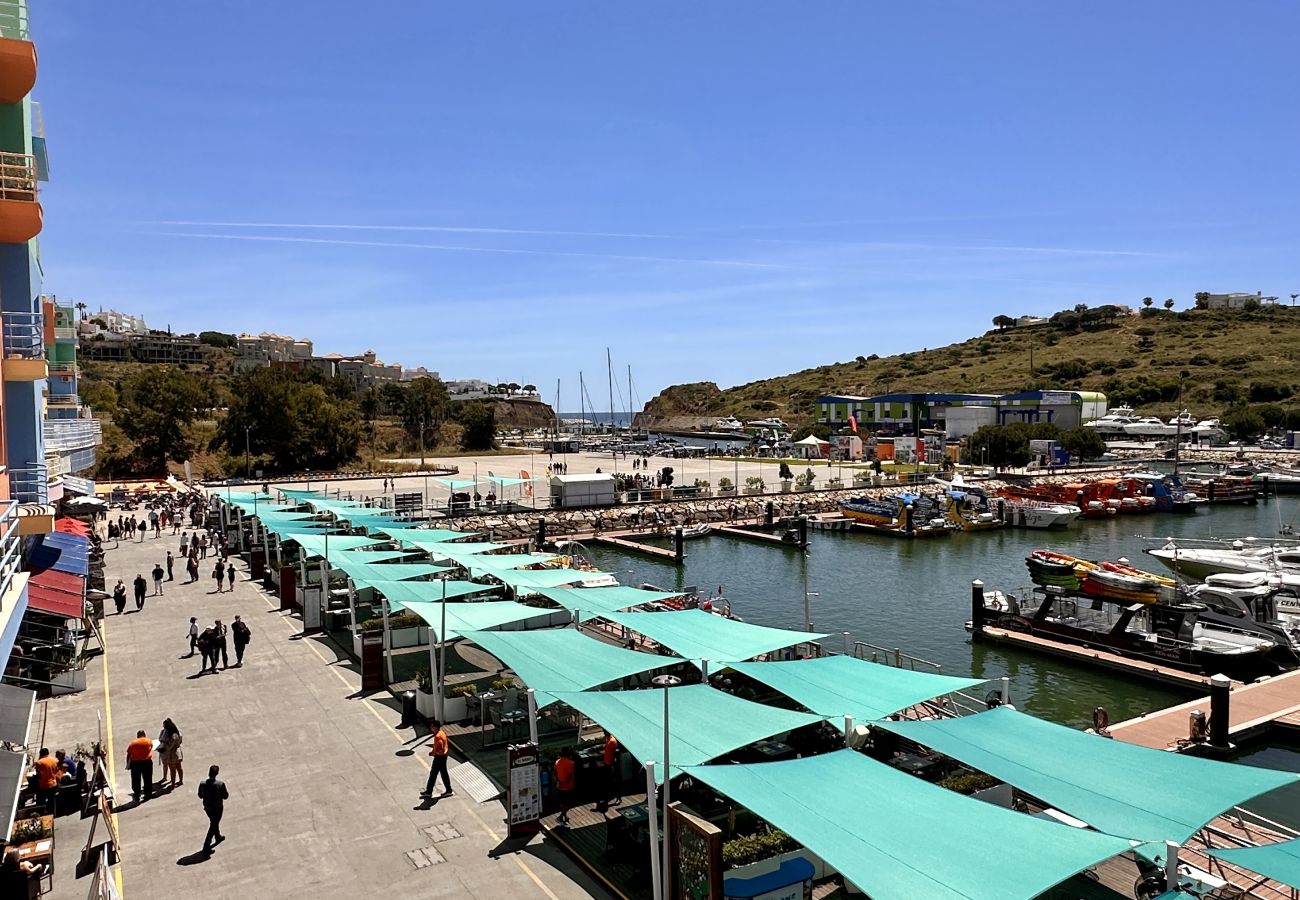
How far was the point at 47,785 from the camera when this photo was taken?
44.9ft

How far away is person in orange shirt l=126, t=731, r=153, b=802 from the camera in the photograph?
14.2 m

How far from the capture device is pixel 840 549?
1954 inches

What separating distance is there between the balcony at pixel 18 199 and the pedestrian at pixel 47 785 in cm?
946

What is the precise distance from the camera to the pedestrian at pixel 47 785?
13.6 m

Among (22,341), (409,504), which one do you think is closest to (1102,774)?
(22,341)

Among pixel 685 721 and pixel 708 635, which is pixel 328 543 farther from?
pixel 685 721

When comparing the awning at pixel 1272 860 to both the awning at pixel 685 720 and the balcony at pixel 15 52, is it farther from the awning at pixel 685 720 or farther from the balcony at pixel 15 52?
the balcony at pixel 15 52

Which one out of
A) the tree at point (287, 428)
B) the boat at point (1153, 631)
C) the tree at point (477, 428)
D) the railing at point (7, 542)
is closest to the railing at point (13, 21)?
the railing at point (7, 542)

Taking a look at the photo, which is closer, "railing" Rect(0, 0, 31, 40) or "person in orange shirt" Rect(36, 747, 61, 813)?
"person in orange shirt" Rect(36, 747, 61, 813)

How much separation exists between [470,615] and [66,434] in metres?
12.8

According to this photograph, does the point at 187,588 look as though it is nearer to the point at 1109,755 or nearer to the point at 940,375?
the point at 1109,755

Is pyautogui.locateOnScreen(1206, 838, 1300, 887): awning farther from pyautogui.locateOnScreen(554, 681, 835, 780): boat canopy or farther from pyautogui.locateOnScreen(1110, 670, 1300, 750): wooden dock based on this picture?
pyautogui.locateOnScreen(1110, 670, 1300, 750): wooden dock

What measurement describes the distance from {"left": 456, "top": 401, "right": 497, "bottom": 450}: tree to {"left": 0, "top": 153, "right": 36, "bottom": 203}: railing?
95.3 metres

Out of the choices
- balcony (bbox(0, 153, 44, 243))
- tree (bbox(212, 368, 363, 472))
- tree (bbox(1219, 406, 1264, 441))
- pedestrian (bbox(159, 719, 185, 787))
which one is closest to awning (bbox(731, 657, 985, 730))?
pedestrian (bbox(159, 719, 185, 787))
